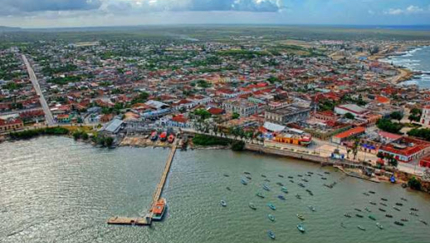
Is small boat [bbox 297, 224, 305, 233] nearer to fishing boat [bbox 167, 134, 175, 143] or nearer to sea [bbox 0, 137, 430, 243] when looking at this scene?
sea [bbox 0, 137, 430, 243]

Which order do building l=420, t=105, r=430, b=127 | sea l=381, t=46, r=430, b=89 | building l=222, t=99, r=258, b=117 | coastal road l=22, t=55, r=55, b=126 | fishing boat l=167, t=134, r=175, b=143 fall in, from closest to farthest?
fishing boat l=167, t=134, r=175, b=143 → building l=420, t=105, r=430, b=127 → coastal road l=22, t=55, r=55, b=126 → building l=222, t=99, r=258, b=117 → sea l=381, t=46, r=430, b=89

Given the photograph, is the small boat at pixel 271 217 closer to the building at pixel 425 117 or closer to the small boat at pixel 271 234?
the small boat at pixel 271 234

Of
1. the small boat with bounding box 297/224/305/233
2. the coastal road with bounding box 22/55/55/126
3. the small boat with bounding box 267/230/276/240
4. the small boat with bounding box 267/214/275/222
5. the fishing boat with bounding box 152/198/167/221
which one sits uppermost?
the coastal road with bounding box 22/55/55/126

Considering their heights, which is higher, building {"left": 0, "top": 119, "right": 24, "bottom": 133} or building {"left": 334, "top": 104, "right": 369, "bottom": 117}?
building {"left": 334, "top": 104, "right": 369, "bottom": 117}

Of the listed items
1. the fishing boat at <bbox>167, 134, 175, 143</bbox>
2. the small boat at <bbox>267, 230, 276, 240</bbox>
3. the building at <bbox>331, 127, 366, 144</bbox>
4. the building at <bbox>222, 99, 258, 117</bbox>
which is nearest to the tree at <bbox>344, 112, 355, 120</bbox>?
the building at <bbox>331, 127, 366, 144</bbox>

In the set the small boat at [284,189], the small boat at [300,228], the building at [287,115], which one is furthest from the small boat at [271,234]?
the building at [287,115]

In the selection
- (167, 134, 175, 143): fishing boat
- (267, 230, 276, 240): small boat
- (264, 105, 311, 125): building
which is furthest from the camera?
(264, 105, 311, 125): building

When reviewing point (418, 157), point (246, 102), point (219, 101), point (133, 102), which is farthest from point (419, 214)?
point (133, 102)

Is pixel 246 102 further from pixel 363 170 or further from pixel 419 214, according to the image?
pixel 419 214
